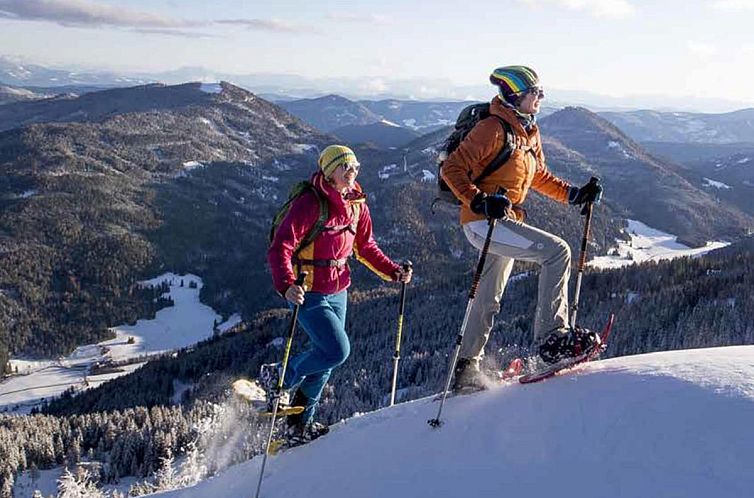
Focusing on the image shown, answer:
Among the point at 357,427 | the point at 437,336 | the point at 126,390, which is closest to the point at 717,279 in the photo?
the point at 437,336

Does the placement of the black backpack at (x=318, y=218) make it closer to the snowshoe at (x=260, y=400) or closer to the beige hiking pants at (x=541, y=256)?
the beige hiking pants at (x=541, y=256)

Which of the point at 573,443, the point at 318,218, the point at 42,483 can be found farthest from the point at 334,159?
the point at 42,483

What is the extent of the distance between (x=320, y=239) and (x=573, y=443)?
3362 millimetres

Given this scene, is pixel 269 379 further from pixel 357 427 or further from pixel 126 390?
pixel 126 390

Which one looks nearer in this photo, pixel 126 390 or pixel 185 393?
pixel 185 393

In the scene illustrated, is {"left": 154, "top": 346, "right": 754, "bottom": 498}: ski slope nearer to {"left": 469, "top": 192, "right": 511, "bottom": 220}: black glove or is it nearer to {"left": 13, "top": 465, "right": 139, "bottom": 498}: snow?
{"left": 469, "top": 192, "right": 511, "bottom": 220}: black glove

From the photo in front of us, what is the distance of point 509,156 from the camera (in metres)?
6.75

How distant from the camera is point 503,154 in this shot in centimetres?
669

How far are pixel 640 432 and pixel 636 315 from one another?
50.4 metres

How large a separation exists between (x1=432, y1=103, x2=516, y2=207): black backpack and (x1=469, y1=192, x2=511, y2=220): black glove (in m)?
0.55

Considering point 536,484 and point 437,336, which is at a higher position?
point 536,484

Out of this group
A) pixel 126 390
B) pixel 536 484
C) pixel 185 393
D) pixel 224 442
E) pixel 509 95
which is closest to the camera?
pixel 536 484

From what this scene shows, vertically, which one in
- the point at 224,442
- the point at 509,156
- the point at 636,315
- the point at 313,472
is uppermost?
the point at 509,156

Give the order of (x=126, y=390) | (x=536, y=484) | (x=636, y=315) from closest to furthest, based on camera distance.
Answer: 1. (x=536, y=484)
2. (x=636, y=315)
3. (x=126, y=390)
